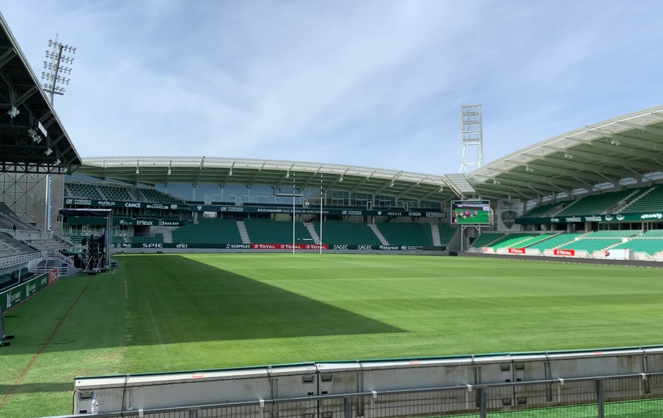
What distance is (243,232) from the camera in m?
75.3

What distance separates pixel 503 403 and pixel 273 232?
70930mm

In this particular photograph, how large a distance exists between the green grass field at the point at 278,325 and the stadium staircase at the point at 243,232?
4904 cm

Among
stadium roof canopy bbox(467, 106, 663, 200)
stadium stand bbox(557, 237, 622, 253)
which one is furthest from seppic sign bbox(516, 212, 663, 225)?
stadium roof canopy bbox(467, 106, 663, 200)

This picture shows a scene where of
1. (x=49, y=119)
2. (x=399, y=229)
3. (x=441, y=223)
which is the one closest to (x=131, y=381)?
(x=49, y=119)

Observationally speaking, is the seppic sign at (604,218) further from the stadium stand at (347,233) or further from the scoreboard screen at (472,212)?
the stadium stand at (347,233)

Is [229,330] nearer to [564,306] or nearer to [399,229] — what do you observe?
[564,306]

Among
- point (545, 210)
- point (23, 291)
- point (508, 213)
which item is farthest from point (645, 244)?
point (23, 291)

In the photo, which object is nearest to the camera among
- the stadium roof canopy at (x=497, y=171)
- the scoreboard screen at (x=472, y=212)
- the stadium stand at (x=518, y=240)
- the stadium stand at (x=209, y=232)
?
the stadium roof canopy at (x=497, y=171)

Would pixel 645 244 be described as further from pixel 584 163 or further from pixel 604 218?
pixel 584 163

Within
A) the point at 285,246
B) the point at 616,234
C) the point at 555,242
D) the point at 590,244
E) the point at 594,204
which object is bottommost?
the point at 285,246

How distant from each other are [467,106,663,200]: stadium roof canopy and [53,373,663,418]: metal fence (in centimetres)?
3670

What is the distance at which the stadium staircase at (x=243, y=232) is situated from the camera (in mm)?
73719

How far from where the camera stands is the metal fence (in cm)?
594

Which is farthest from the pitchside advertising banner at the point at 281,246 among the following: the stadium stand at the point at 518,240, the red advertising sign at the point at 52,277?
the red advertising sign at the point at 52,277
